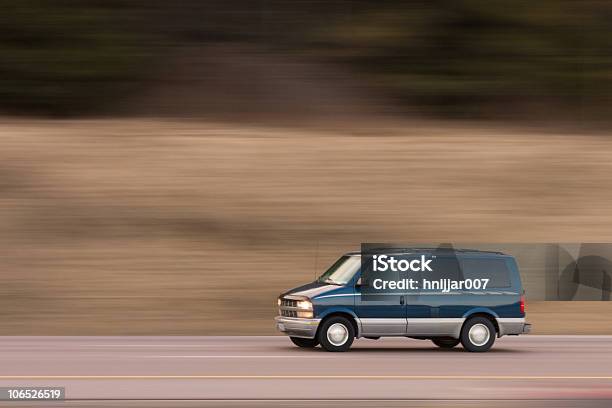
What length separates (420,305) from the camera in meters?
15.8

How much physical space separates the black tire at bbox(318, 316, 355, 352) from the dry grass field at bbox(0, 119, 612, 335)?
571 cm

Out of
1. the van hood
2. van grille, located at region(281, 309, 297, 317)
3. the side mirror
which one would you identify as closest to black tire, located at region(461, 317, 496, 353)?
the side mirror

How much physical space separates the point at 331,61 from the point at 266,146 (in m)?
4.62

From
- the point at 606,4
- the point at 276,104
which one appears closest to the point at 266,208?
the point at 276,104

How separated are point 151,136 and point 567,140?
11236 millimetres

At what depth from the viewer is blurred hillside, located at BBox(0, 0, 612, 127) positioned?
30.3 metres

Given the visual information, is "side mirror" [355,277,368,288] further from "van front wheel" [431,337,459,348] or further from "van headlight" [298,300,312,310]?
"van front wheel" [431,337,459,348]

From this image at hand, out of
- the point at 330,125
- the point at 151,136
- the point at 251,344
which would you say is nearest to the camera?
the point at 251,344

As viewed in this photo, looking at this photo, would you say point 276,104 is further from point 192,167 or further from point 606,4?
point 606,4

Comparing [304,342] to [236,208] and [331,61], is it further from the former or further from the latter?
[331,61]

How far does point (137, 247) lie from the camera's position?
24078mm

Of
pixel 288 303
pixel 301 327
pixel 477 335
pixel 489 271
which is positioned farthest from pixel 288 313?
pixel 489 271

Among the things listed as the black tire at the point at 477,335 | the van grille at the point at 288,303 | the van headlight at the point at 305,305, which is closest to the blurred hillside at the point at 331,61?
the van grille at the point at 288,303

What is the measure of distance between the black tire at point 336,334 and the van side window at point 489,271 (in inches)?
77.3
